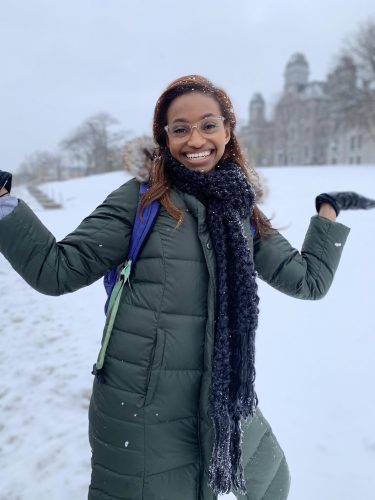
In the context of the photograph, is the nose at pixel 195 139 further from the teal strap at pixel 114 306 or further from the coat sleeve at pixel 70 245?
the teal strap at pixel 114 306

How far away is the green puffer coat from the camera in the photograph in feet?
4.77

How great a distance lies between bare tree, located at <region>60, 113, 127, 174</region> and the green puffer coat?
139ft

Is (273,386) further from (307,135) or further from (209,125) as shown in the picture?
(307,135)

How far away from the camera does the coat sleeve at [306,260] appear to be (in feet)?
5.95

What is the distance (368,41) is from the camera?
92.5 ft

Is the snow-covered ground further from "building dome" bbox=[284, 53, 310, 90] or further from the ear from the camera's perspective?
"building dome" bbox=[284, 53, 310, 90]

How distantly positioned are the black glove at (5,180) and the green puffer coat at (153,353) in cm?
25

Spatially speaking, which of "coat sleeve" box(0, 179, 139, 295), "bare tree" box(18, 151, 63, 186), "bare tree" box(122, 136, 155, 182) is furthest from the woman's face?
"bare tree" box(18, 151, 63, 186)

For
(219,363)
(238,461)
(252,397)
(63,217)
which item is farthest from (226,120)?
(63,217)

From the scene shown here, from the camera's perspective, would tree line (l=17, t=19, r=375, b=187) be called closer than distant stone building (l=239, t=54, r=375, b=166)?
Yes

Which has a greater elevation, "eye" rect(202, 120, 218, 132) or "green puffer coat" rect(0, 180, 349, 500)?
"eye" rect(202, 120, 218, 132)

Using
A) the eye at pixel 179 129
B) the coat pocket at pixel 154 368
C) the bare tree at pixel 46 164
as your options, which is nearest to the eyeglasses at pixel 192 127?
the eye at pixel 179 129

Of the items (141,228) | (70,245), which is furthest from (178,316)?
(70,245)

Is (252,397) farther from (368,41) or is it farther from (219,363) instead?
(368,41)
